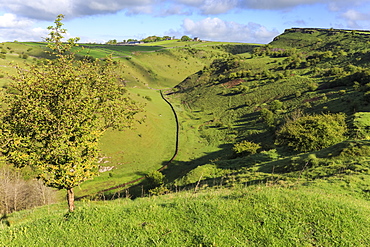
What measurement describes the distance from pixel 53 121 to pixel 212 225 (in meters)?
9.56

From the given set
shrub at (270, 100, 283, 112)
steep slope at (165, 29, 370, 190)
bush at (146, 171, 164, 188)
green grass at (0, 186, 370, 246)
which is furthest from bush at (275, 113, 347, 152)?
shrub at (270, 100, 283, 112)

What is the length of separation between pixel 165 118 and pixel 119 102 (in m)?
70.0

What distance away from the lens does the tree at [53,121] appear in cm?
1027

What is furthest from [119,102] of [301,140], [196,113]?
[196,113]

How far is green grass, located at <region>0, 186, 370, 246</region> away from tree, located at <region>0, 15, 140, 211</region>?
263 centimetres

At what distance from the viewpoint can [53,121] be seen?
10.7 metres

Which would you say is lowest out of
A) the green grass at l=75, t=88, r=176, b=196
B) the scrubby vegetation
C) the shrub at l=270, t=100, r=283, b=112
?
the green grass at l=75, t=88, r=176, b=196

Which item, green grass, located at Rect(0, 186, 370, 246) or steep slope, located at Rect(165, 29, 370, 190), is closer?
green grass, located at Rect(0, 186, 370, 246)

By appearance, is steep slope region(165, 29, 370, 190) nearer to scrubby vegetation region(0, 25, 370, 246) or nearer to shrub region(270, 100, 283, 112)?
shrub region(270, 100, 283, 112)

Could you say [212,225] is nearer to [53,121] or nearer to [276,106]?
[53,121]

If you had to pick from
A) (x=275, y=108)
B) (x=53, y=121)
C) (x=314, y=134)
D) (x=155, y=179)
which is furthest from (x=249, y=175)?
(x=275, y=108)

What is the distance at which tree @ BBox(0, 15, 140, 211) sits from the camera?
10.3 m

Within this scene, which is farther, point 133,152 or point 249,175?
point 133,152

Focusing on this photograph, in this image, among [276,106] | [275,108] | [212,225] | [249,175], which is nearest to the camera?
[212,225]
